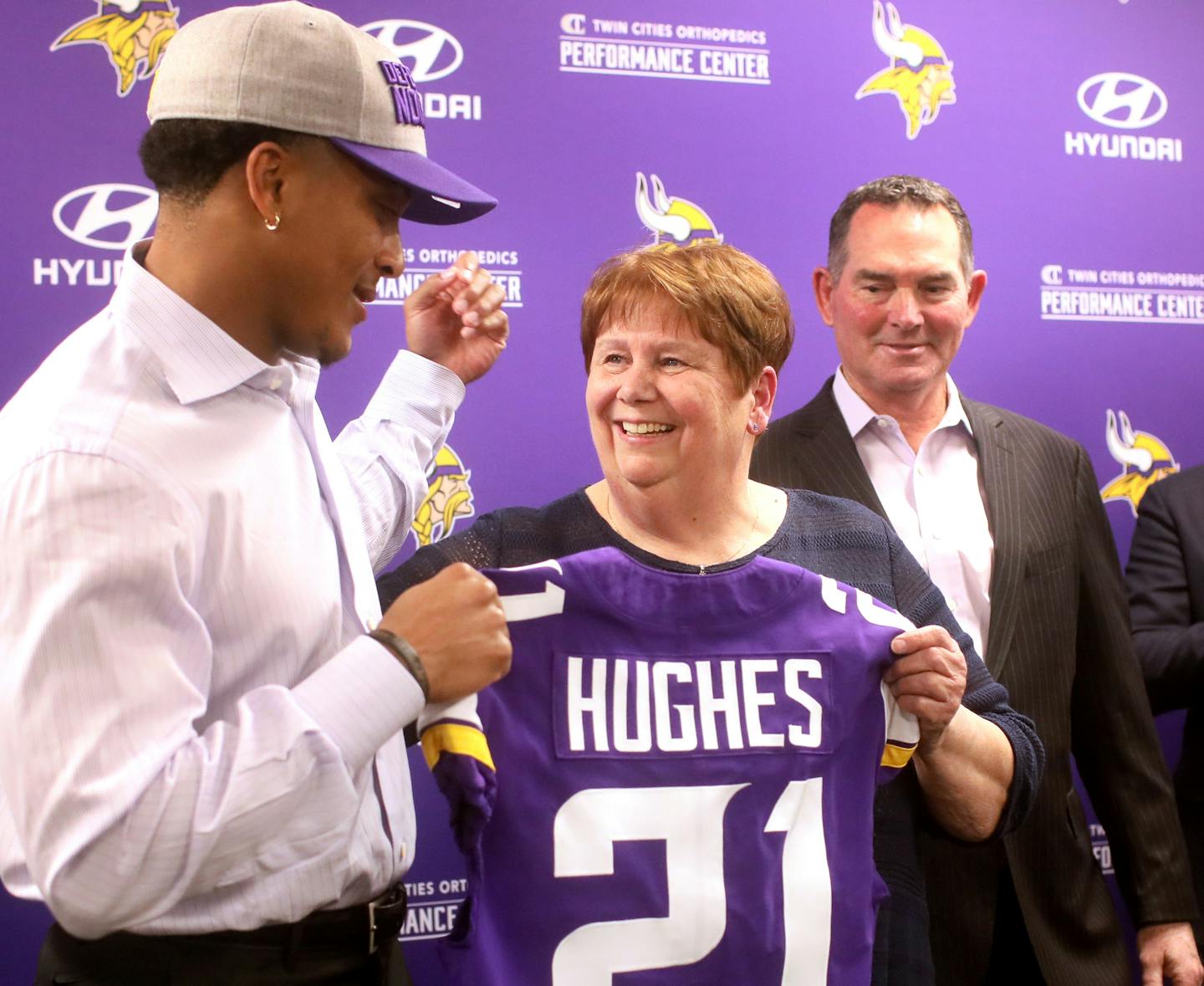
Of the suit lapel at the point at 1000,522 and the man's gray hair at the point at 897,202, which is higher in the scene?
the man's gray hair at the point at 897,202

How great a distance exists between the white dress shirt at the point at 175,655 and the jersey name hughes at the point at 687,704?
221mm

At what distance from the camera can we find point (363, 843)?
1.22 metres

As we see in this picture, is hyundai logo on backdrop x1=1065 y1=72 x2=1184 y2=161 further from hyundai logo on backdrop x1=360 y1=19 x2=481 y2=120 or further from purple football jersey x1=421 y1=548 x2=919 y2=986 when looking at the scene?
purple football jersey x1=421 y1=548 x2=919 y2=986

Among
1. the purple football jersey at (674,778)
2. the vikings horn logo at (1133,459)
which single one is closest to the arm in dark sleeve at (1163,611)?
the vikings horn logo at (1133,459)

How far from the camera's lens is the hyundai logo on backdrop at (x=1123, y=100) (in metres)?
2.85

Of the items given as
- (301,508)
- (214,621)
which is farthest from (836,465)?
(214,621)

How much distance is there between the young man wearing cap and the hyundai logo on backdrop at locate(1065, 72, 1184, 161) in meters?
2.04

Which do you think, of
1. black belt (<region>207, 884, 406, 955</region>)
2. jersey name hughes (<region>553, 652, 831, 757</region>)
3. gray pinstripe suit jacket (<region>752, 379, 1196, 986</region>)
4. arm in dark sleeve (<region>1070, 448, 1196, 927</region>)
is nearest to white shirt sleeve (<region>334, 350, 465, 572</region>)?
jersey name hughes (<region>553, 652, 831, 757</region>)

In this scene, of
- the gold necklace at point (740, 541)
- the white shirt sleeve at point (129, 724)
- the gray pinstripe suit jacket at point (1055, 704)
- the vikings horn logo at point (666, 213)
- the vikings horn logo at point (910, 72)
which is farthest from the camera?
the vikings horn logo at point (910, 72)

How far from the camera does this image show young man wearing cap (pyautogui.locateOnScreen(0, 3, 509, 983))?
3.18ft

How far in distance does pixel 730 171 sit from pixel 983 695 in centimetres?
141

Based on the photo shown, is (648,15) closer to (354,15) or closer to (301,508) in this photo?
(354,15)

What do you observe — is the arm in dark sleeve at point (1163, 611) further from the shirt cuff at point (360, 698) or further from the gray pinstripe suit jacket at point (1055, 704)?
the shirt cuff at point (360, 698)

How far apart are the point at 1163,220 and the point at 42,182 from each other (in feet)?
7.90
